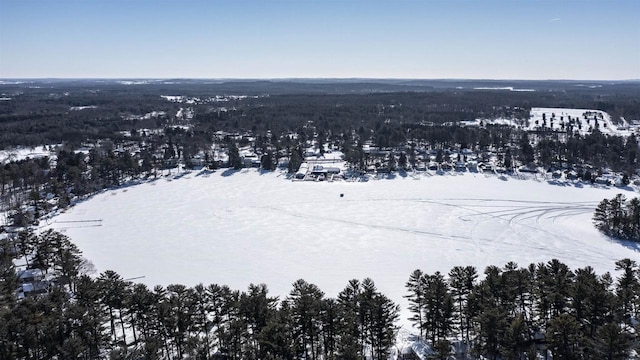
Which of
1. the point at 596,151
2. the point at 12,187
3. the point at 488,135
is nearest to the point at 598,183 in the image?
the point at 596,151

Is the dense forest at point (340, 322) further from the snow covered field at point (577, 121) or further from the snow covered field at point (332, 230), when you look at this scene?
→ the snow covered field at point (577, 121)

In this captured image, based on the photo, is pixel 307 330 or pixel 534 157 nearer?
pixel 307 330

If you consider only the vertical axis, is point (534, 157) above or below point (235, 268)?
above

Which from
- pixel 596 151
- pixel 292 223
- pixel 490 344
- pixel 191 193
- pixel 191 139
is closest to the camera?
pixel 490 344

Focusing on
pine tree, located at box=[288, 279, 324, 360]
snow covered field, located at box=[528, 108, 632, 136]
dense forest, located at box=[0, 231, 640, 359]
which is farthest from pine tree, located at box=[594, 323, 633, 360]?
snow covered field, located at box=[528, 108, 632, 136]

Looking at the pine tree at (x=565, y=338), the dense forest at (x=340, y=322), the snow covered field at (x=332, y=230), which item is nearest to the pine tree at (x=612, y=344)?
the dense forest at (x=340, y=322)

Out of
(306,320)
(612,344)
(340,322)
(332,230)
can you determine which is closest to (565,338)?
(612,344)

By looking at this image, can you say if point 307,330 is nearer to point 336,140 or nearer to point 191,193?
point 191,193
